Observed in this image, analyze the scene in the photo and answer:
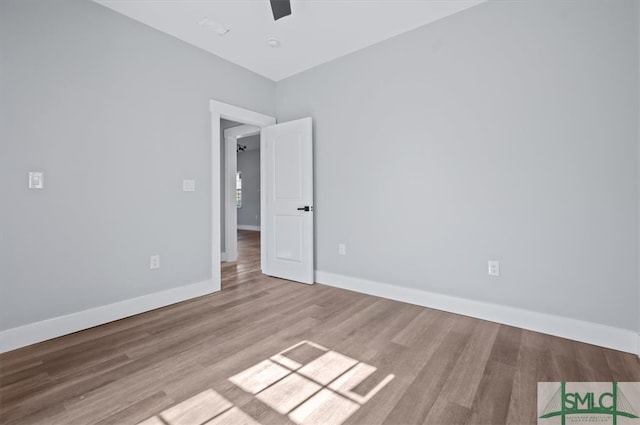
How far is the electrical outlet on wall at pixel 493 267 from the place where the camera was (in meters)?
2.46

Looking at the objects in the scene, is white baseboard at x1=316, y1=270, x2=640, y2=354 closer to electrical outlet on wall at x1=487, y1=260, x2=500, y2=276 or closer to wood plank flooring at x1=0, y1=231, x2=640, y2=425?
wood plank flooring at x1=0, y1=231, x2=640, y2=425

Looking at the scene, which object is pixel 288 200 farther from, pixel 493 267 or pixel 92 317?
pixel 493 267

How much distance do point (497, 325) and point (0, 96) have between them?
400 centimetres

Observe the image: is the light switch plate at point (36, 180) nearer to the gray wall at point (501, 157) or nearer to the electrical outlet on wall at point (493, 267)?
the gray wall at point (501, 157)

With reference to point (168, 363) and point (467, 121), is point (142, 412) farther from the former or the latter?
point (467, 121)

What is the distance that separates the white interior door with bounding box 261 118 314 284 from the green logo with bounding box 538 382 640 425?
2.47m

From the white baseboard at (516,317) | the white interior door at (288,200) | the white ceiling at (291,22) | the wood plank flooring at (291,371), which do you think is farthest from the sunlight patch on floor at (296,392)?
the white ceiling at (291,22)

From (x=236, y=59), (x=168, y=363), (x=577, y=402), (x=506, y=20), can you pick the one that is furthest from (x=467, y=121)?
(x=168, y=363)

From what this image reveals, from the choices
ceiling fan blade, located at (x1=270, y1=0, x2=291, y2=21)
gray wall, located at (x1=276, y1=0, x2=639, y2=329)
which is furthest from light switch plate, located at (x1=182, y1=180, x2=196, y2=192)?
ceiling fan blade, located at (x1=270, y1=0, x2=291, y2=21)

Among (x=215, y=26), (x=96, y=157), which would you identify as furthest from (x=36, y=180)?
(x=215, y=26)

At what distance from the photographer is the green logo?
1379mm

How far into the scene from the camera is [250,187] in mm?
10641

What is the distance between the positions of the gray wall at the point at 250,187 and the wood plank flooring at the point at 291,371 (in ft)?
25.5

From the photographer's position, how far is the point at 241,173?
10.9 m
